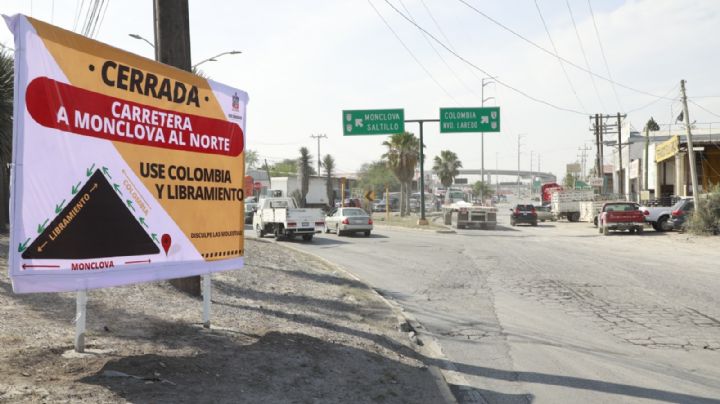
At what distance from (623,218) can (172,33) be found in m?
26.4

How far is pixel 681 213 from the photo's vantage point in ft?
95.4

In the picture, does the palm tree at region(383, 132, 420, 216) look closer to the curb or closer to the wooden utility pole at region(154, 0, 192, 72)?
the curb

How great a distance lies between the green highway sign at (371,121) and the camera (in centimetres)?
3519

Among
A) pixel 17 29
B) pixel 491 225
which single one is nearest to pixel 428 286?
pixel 17 29

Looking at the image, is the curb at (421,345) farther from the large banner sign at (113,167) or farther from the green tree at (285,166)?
the green tree at (285,166)

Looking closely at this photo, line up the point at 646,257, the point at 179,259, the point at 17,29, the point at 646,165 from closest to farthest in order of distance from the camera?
1. the point at 17,29
2. the point at 179,259
3. the point at 646,257
4. the point at 646,165

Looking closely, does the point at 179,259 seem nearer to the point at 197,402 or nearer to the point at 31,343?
the point at 31,343

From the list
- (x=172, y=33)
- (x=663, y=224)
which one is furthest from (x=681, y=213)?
(x=172, y=33)

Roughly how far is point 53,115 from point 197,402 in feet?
8.96

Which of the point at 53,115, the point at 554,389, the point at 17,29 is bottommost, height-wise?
the point at 554,389

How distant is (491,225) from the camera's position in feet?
121

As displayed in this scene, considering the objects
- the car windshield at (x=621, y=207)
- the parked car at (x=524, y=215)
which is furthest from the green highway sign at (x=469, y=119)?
the parked car at (x=524, y=215)

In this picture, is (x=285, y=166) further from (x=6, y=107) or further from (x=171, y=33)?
(x=171, y=33)

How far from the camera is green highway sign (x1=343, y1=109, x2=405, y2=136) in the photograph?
35188 millimetres
